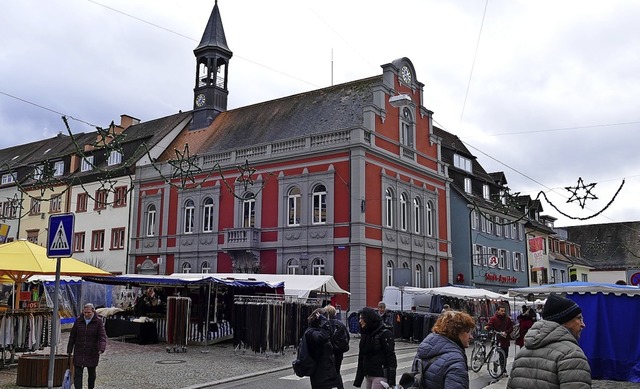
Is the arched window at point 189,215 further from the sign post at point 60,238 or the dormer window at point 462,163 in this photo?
the sign post at point 60,238

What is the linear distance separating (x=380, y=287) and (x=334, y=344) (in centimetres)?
2226

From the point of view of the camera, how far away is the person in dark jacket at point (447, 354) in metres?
4.35

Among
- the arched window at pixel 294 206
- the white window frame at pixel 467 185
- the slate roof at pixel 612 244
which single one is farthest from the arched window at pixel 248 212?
the slate roof at pixel 612 244

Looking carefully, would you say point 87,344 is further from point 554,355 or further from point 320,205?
point 320,205

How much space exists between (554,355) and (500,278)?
42.0 meters

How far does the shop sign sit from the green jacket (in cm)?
3922

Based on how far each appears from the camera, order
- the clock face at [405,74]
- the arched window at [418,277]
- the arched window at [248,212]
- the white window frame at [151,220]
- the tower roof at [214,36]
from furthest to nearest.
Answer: the tower roof at [214,36], the white window frame at [151,220], the clock face at [405,74], the arched window at [418,277], the arched window at [248,212]

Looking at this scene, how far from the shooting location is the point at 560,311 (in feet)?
13.9

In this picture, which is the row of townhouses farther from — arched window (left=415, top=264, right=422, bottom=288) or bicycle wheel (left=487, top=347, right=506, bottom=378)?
bicycle wheel (left=487, top=347, right=506, bottom=378)

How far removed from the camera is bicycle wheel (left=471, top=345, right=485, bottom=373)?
1573 centimetres

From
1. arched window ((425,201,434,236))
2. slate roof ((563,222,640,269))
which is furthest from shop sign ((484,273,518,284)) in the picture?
slate roof ((563,222,640,269))

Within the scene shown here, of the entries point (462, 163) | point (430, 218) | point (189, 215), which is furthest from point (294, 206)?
point (462, 163)

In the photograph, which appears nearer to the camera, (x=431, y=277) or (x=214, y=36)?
(x=431, y=277)

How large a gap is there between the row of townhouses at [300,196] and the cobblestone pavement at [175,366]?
8362 mm
